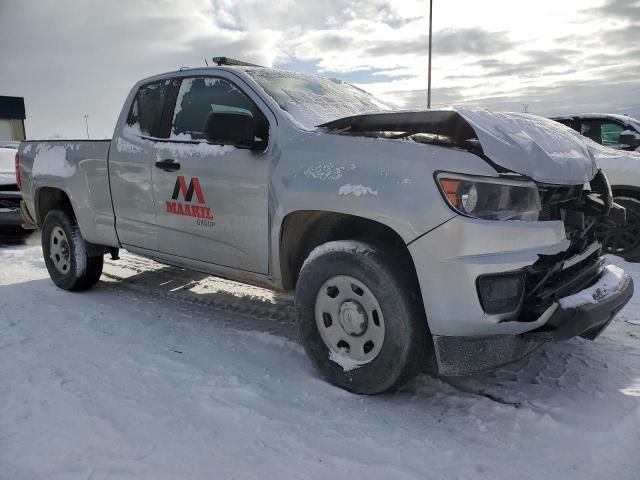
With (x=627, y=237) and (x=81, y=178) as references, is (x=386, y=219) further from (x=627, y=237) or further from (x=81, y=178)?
(x=627, y=237)

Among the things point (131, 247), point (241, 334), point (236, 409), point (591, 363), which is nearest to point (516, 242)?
point (591, 363)

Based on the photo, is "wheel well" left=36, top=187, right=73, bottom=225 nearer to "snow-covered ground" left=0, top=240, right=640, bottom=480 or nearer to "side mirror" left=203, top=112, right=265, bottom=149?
"snow-covered ground" left=0, top=240, right=640, bottom=480

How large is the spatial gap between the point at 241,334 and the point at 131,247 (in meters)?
1.25

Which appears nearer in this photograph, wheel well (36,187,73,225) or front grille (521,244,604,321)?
front grille (521,244,604,321)

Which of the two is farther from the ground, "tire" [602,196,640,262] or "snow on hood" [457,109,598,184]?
"snow on hood" [457,109,598,184]

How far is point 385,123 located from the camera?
113 inches

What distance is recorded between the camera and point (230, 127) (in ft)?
10.3

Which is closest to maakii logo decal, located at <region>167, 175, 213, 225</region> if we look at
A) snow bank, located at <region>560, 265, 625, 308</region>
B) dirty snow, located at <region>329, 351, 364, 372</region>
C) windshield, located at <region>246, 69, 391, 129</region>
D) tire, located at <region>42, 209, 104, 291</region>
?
windshield, located at <region>246, 69, 391, 129</region>

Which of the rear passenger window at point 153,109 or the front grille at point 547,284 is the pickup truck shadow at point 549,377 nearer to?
the front grille at point 547,284

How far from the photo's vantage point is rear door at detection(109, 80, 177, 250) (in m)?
4.09

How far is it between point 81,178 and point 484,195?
3610 mm

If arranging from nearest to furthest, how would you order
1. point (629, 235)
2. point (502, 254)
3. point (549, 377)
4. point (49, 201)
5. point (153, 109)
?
1. point (502, 254)
2. point (549, 377)
3. point (153, 109)
4. point (49, 201)
5. point (629, 235)

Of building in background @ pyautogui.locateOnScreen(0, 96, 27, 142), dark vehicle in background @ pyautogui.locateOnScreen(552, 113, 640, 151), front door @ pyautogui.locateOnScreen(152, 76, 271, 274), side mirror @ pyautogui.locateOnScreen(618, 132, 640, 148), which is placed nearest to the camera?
front door @ pyautogui.locateOnScreen(152, 76, 271, 274)

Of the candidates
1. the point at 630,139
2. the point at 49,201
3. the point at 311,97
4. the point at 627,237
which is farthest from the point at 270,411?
the point at 630,139
